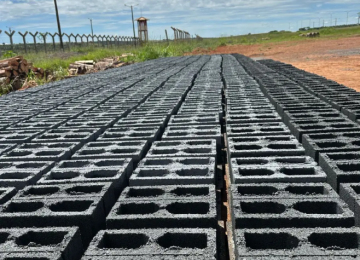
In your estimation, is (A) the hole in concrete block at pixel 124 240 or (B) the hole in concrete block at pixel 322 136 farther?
(B) the hole in concrete block at pixel 322 136

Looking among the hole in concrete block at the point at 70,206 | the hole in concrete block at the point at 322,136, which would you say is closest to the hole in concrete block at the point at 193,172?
the hole in concrete block at the point at 70,206

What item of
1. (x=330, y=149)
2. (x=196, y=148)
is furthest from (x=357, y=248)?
(x=196, y=148)

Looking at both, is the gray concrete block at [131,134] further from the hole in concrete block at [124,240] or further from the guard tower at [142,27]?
the guard tower at [142,27]

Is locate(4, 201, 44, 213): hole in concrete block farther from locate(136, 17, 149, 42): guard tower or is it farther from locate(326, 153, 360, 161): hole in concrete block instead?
locate(136, 17, 149, 42): guard tower

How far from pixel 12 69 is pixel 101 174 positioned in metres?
12.1

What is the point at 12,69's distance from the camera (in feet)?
43.4

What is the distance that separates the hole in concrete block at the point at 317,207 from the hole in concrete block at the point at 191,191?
2.10 feet

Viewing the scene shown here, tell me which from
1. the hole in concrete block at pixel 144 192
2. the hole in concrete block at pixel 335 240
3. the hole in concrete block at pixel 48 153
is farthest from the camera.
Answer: the hole in concrete block at pixel 48 153

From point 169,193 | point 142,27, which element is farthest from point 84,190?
point 142,27

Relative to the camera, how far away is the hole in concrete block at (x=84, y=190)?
2.59 meters

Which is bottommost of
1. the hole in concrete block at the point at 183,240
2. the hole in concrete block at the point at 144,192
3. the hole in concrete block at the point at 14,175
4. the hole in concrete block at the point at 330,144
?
the hole in concrete block at the point at 183,240

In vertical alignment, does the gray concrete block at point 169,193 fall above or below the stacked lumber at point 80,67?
below

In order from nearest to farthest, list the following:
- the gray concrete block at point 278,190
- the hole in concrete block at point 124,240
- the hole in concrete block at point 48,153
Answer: the hole in concrete block at point 124,240
the gray concrete block at point 278,190
the hole in concrete block at point 48,153

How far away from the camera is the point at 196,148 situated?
A: 10.9 ft
